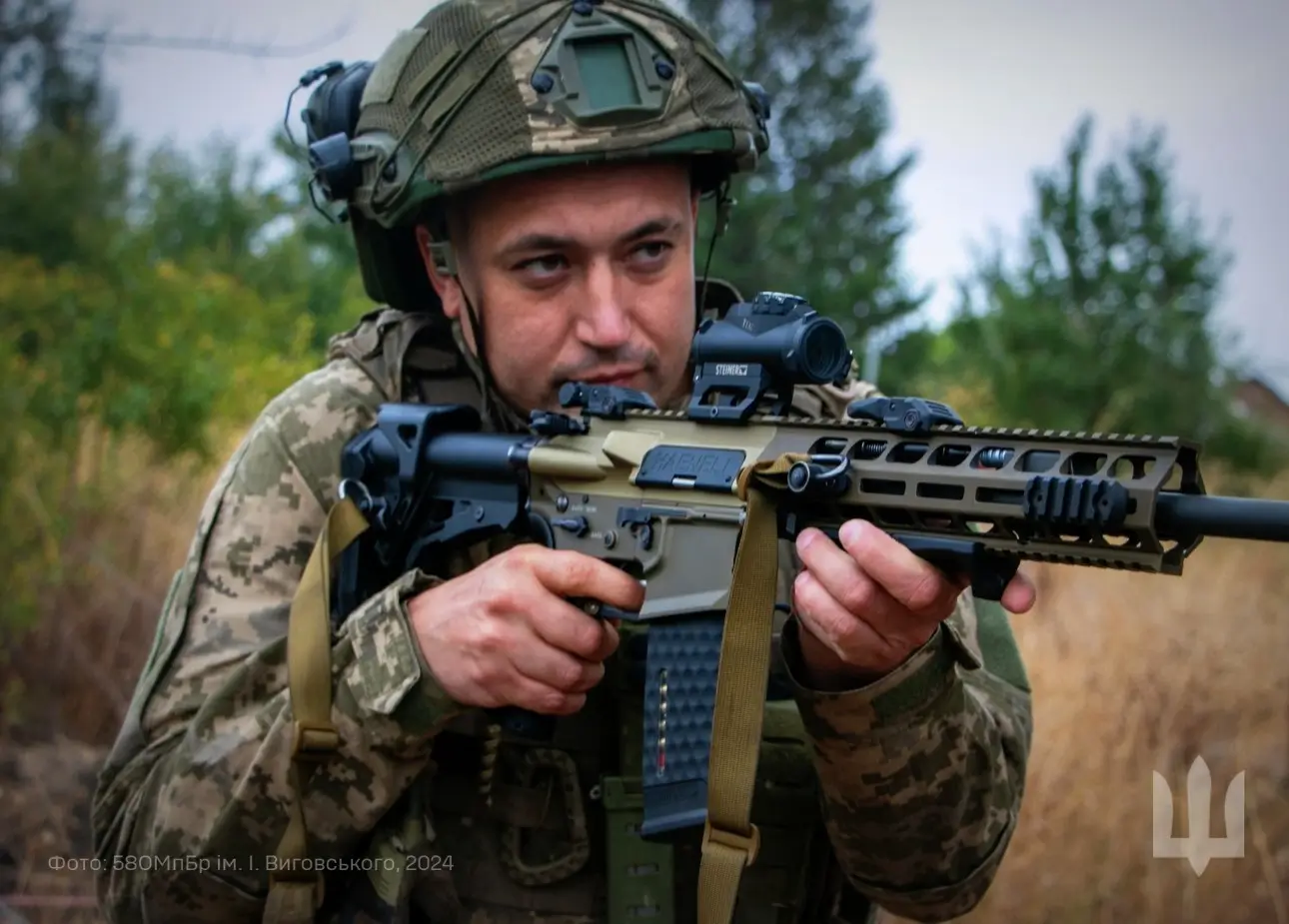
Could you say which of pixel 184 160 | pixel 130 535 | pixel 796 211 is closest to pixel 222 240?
pixel 184 160

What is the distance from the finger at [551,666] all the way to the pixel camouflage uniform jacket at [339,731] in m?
0.20

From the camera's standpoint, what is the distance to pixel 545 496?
94.7 inches

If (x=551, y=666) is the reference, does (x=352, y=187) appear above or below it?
above

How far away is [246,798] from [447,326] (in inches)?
45.8

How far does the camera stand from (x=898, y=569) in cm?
178

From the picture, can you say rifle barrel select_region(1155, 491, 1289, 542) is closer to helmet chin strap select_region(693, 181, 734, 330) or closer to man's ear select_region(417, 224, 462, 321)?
helmet chin strap select_region(693, 181, 734, 330)

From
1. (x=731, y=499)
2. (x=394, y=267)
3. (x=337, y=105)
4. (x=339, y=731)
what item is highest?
(x=337, y=105)

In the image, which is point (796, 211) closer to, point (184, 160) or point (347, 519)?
point (184, 160)

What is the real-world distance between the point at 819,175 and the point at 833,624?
12.9m

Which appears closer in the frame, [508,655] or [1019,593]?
[1019,593]

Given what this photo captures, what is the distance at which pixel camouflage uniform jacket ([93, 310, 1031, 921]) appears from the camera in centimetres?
216

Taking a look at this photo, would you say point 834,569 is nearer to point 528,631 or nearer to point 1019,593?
point 1019,593

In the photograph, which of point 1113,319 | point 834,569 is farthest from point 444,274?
point 1113,319

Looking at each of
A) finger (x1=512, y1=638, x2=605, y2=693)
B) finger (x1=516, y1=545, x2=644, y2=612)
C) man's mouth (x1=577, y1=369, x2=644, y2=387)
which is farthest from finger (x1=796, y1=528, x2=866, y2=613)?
man's mouth (x1=577, y1=369, x2=644, y2=387)
